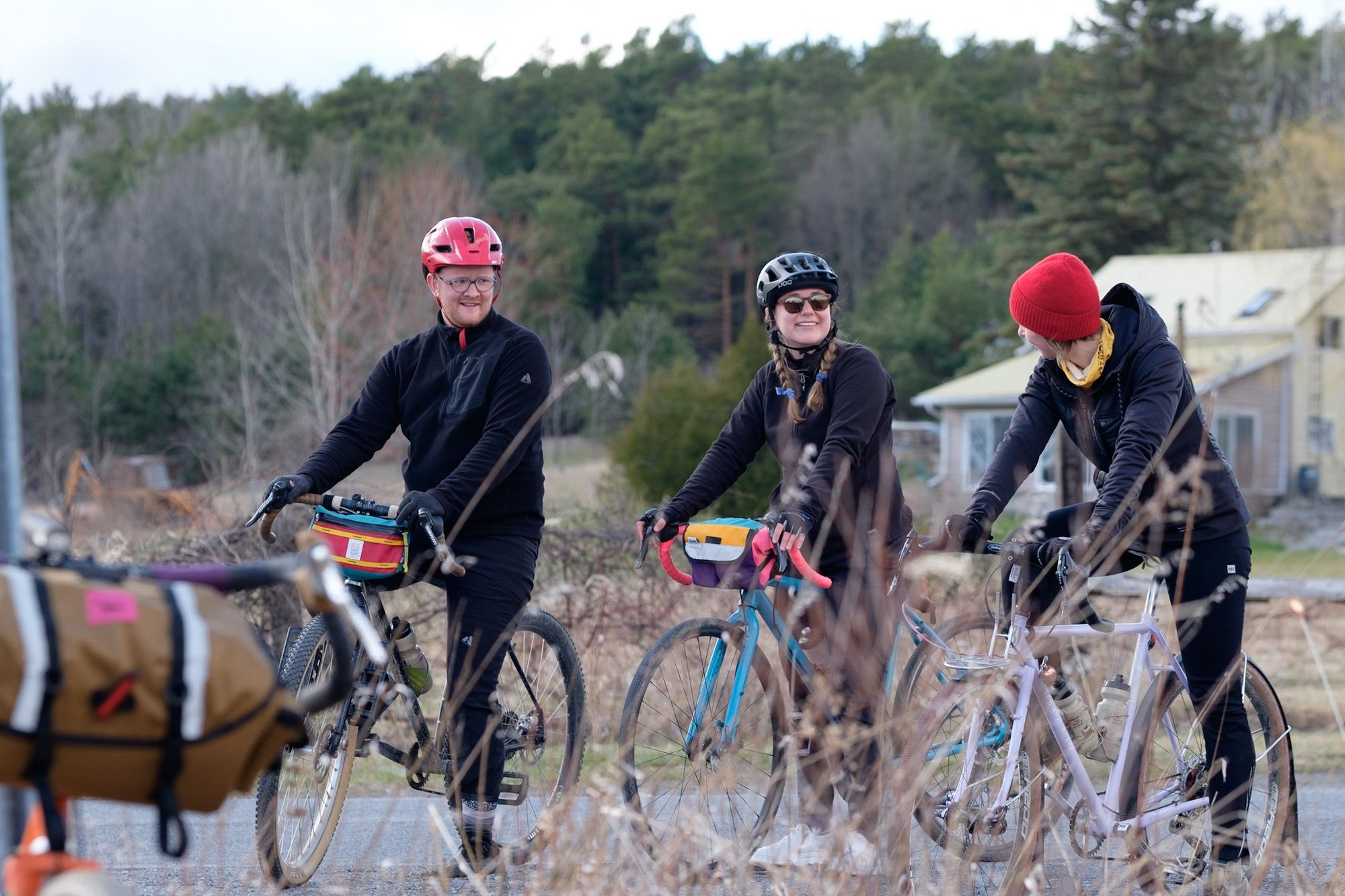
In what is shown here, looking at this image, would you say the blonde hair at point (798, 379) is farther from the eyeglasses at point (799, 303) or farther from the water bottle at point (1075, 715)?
the water bottle at point (1075, 715)

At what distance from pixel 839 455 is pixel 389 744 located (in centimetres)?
168

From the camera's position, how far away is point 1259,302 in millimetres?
38844

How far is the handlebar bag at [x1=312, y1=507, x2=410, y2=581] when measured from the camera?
4508mm

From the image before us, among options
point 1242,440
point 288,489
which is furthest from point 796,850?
point 1242,440

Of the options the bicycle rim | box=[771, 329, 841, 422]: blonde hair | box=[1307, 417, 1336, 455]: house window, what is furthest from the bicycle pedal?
box=[1307, 417, 1336, 455]: house window

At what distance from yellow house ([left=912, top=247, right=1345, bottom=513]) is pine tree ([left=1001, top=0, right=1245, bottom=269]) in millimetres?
6420

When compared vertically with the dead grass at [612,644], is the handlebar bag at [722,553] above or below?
above

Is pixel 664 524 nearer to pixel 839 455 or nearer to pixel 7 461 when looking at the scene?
pixel 839 455

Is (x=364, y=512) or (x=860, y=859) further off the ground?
(x=364, y=512)

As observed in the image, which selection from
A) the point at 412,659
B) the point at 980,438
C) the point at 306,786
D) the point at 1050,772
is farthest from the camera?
the point at 980,438

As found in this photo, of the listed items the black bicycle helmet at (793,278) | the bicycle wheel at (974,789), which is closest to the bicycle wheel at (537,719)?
the bicycle wheel at (974,789)

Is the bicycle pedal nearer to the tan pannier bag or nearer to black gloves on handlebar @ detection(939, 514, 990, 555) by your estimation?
black gloves on handlebar @ detection(939, 514, 990, 555)

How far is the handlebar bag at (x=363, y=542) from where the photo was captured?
451cm

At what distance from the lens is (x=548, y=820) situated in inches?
148
